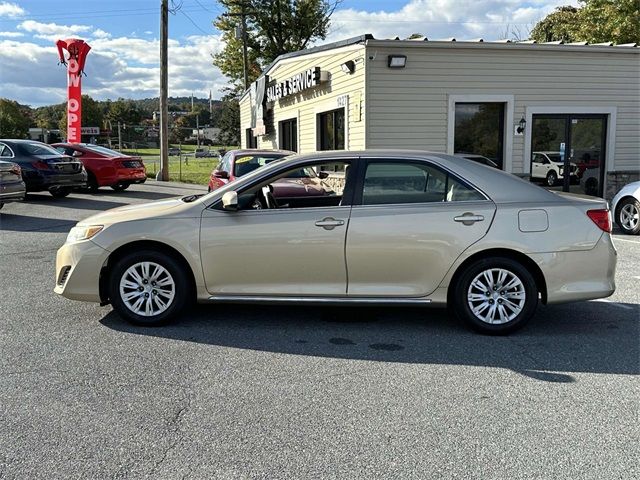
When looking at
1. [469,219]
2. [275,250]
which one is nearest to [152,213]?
[275,250]

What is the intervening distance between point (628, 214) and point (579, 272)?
20.8 feet

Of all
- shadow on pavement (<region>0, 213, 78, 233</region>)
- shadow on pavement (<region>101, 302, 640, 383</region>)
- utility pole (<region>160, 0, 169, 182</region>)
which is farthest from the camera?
utility pole (<region>160, 0, 169, 182</region>)

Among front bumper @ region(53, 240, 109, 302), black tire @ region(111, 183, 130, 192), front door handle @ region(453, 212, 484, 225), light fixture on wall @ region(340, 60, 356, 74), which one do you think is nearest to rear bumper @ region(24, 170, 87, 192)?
black tire @ region(111, 183, 130, 192)

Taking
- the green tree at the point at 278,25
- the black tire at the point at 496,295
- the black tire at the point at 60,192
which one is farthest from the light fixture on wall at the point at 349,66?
the green tree at the point at 278,25

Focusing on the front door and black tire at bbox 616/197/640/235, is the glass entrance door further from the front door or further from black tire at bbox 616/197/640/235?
the front door

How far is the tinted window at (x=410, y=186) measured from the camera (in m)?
4.92

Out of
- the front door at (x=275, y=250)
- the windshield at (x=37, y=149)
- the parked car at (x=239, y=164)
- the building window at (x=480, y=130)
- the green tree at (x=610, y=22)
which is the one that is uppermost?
the green tree at (x=610, y=22)

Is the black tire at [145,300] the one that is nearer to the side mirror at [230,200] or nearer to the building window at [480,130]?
the side mirror at [230,200]

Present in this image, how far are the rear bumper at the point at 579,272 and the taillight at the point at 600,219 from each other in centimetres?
7

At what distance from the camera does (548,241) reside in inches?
189

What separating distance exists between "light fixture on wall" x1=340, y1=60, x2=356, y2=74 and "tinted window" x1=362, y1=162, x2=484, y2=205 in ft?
28.1

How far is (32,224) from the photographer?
1146 cm

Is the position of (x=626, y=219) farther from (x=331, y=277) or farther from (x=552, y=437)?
(x=552, y=437)

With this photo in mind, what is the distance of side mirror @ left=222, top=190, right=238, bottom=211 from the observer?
15.8ft
